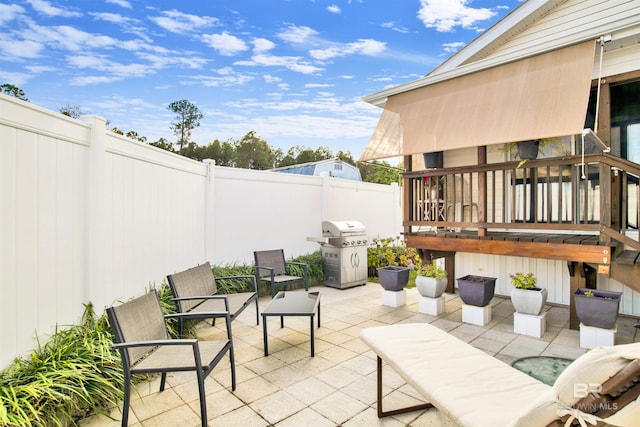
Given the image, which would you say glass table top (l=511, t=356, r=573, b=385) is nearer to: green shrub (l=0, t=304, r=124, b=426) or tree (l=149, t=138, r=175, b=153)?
green shrub (l=0, t=304, r=124, b=426)

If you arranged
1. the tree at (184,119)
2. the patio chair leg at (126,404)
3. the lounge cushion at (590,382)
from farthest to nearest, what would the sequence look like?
the tree at (184,119) → the patio chair leg at (126,404) → the lounge cushion at (590,382)

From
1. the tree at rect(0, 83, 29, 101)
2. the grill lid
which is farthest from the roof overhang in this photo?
the tree at rect(0, 83, 29, 101)

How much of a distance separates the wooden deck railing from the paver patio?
53.8 inches

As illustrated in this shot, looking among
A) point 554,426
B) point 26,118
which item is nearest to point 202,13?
point 26,118

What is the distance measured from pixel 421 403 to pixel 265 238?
4758mm

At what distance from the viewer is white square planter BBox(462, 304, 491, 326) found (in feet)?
15.5

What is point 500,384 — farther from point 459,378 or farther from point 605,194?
point 605,194

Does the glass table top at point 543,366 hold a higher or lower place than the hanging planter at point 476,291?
lower

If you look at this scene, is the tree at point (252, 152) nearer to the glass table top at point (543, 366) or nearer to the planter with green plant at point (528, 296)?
the planter with green plant at point (528, 296)

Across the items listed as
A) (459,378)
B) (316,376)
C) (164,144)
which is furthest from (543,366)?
(164,144)

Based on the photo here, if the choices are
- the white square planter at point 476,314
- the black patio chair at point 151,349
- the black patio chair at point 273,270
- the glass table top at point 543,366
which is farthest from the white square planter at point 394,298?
the black patio chair at point 151,349

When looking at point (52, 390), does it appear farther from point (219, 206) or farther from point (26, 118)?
point (219, 206)

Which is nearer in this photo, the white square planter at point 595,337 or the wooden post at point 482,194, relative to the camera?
the white square planter at point 595,337

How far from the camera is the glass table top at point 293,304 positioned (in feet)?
12.4
